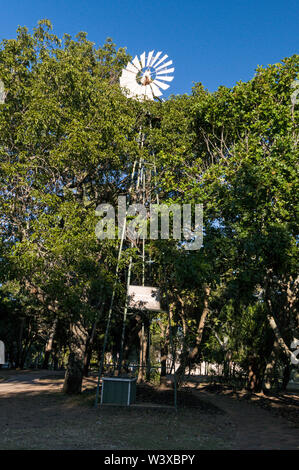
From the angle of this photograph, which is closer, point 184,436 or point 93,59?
point 184,436

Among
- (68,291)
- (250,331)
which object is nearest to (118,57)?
(68,291)

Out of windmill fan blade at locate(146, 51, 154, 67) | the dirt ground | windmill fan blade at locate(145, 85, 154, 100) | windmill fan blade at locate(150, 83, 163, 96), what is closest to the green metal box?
the dirt ground

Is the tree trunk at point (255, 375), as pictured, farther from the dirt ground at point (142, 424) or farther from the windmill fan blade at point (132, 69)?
the windmill fan blade at point (132, 69)

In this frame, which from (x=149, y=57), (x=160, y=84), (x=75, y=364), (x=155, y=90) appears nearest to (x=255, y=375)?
(x=75, y=364)

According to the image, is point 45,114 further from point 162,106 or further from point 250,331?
point 250,331

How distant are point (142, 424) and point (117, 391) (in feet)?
10.2

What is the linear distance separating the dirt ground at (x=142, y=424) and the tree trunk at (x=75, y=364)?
64 centimetres

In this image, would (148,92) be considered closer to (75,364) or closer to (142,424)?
(75,364)

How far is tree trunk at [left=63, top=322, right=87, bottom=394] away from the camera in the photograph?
18.7 metres

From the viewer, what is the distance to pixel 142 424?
1162cm

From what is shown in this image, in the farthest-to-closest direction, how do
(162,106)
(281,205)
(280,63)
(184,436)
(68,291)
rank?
(162,106), (280,63), (68,291), (281,205), (184,436)

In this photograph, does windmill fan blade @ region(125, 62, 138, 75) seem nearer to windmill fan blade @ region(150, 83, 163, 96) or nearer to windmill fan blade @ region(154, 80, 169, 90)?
windmill fan blade @ region(150, 83, 163, 96)

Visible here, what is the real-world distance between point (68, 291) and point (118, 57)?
1752 centimetres

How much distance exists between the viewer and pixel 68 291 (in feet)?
48.4
